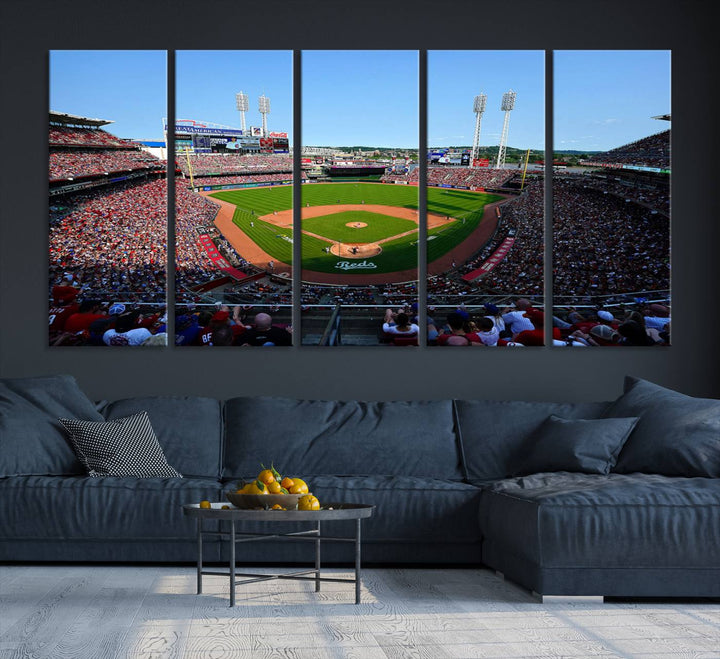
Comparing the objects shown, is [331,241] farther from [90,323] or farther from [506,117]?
[90,323]

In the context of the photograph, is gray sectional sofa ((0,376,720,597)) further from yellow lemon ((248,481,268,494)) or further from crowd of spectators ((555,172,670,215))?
crowd of spectators ((555,172,670,215))

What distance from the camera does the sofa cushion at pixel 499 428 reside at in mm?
5453

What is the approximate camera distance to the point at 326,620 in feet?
11.7

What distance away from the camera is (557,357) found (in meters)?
6.49

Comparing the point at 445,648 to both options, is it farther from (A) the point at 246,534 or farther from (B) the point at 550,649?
(A) the point at 246,534

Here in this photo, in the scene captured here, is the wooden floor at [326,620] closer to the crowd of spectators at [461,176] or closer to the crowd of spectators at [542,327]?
the crowd of spectators at [542,327]

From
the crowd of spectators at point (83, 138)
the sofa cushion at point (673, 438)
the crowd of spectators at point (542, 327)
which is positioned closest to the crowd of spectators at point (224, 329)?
the crowd of spectators at point (542, 327)

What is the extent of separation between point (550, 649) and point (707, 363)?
3868 millimetres

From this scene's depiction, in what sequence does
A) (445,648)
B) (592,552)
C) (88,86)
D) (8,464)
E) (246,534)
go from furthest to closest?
(88,86) < (8,464) < (246,534) < (592,552) < (445,648)

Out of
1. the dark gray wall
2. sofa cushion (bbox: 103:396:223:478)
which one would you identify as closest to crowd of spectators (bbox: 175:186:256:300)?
the dark gray wall

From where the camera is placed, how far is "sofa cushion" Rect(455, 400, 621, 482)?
5.45 m

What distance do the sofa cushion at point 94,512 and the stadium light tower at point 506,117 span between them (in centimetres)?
311

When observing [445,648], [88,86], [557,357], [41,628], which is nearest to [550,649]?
[445,648]

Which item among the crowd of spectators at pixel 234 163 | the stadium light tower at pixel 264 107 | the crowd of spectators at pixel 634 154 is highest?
the stadium light tower at pixel 264 107
